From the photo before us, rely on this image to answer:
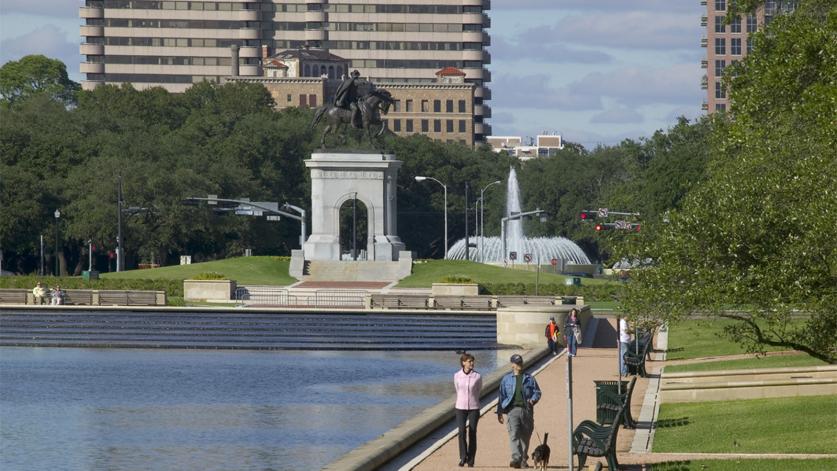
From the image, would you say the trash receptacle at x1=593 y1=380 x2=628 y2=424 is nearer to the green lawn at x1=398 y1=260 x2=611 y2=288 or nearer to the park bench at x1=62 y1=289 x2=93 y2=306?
the park bench at x1=62 y1=289 x2=93 y2=306

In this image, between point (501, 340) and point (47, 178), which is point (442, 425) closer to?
point (501, 340)

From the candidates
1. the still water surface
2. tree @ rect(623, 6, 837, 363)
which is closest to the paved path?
the still water surface

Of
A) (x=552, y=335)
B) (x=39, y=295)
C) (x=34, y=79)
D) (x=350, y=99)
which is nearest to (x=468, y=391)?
(x=552, y=335)

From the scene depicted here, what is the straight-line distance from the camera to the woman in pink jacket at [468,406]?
925 inches

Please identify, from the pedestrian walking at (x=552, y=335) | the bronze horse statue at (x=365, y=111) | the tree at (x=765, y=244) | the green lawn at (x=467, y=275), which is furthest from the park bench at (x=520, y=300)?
the tree at (x=765, y=244)

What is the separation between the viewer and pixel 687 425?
2759 centimetres

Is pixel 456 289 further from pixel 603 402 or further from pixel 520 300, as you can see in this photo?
pixel 603 402

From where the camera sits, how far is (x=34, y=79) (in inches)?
7569

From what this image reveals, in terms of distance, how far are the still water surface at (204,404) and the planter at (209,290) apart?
26156 mm

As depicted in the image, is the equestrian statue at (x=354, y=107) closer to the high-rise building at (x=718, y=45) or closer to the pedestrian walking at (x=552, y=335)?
the pedestrian walking at (x=552, y=335)

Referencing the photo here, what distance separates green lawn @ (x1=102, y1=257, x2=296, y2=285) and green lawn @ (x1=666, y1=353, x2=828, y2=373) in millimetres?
44722

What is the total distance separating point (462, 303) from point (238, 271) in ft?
75.3

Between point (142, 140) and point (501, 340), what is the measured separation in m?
74.6

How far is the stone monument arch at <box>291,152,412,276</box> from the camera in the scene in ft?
294
